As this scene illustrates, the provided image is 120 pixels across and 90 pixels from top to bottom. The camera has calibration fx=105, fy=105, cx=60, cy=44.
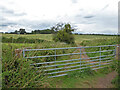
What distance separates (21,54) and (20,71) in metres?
0.68

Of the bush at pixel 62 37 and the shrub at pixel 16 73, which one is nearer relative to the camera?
the shrub at pixel 16 73

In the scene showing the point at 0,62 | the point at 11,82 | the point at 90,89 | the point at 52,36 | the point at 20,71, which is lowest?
the point at 90,89

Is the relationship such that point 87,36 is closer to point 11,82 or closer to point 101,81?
point 101,81

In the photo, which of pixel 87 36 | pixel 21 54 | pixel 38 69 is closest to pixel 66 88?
pixel 38 69

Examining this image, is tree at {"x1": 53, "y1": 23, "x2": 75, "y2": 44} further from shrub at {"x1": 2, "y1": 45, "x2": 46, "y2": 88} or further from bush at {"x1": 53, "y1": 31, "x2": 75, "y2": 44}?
shrub at {"x1": 2, "y1": 45, "x2": 46, "y2": 88}

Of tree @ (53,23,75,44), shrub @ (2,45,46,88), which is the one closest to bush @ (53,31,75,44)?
tree @ (53,23,75,44)

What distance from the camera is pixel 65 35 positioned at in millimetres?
13227

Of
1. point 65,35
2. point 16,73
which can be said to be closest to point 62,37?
point 65,35

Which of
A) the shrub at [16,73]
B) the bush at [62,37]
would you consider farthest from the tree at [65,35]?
the shrub at [16,73]

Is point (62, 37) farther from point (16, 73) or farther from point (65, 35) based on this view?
point (16, 73)

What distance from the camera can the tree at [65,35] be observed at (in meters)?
13.1

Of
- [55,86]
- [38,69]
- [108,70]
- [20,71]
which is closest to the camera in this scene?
[20,71]

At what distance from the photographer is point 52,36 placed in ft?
44.4

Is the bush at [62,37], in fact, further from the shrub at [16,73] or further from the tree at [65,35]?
the shrub at [16,73]
